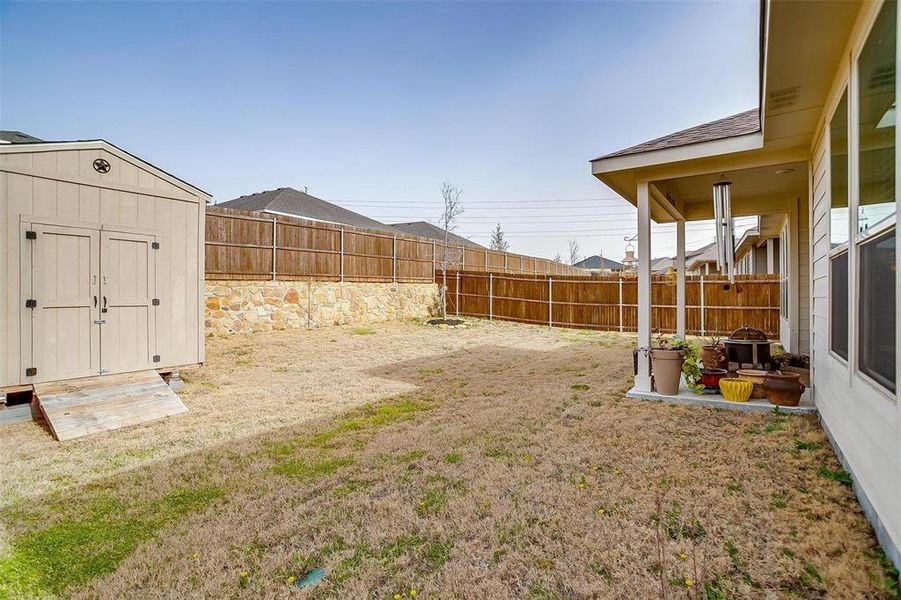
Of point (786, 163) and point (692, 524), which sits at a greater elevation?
→ point (786, 163)

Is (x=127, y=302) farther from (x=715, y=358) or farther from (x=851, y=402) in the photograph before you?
(x=715, y=358)

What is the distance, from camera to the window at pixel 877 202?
73.9 inches

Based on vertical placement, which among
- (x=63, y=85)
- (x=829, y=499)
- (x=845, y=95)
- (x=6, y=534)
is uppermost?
(x=63, y=85)

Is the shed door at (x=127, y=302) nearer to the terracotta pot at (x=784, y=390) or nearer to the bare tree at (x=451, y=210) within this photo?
the terracotta pot at (x=784, y=390)

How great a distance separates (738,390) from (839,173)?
7.35 ft

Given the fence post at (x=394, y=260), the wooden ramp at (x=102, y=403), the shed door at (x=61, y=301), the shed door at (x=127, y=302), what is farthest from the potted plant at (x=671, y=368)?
the fence post at (x=394, y=260)

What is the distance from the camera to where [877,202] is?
207 centimetres

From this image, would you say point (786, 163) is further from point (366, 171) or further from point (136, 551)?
point (366, 171)

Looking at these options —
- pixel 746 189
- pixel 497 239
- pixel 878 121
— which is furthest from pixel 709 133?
pixel 497 239

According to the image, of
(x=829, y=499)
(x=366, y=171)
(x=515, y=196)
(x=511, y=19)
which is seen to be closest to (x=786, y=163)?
(x=829, y=499)

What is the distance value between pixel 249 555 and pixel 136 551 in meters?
0.60

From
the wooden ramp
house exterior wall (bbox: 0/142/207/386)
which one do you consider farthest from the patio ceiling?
the wooden ramp

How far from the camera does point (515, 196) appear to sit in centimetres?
3447

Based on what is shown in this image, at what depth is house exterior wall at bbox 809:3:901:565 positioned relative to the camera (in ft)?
5.94
